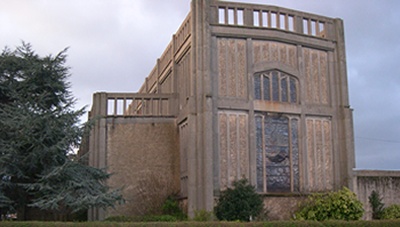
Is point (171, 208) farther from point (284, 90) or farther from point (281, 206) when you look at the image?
point (284, 90)

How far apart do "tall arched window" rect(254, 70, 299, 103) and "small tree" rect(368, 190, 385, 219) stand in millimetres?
6761

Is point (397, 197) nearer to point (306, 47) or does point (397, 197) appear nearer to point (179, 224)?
point (306, 47)

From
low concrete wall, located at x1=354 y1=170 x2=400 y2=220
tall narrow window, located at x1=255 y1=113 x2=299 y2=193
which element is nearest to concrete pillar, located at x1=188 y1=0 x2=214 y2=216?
tall narrow window, located at x1=255 y1=113 x2=299 y2=193

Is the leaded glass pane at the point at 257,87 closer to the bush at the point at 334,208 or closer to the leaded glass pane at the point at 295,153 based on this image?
the leaded glass pane at the point at 295,153

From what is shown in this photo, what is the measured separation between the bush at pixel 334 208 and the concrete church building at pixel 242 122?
0.86m

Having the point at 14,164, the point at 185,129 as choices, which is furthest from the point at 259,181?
the point at 14,164

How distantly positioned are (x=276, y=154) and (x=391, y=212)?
23.6 feet

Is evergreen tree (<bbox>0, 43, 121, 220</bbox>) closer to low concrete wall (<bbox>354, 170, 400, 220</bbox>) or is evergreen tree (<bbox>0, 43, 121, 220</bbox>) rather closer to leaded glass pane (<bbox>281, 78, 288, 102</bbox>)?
leaded glass pane (<bbox>281, 78, 288, 102</bbox>)

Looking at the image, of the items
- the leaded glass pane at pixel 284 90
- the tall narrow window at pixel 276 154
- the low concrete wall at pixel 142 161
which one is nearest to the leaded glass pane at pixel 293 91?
the leaded glass pane at pixel 284 90

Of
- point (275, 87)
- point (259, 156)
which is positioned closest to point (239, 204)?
point (259, 156)

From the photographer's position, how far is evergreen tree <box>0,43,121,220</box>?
73.9 ft

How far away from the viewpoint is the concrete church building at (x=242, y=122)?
25984 mm

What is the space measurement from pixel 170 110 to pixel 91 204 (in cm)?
907

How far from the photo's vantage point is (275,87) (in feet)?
91.5
